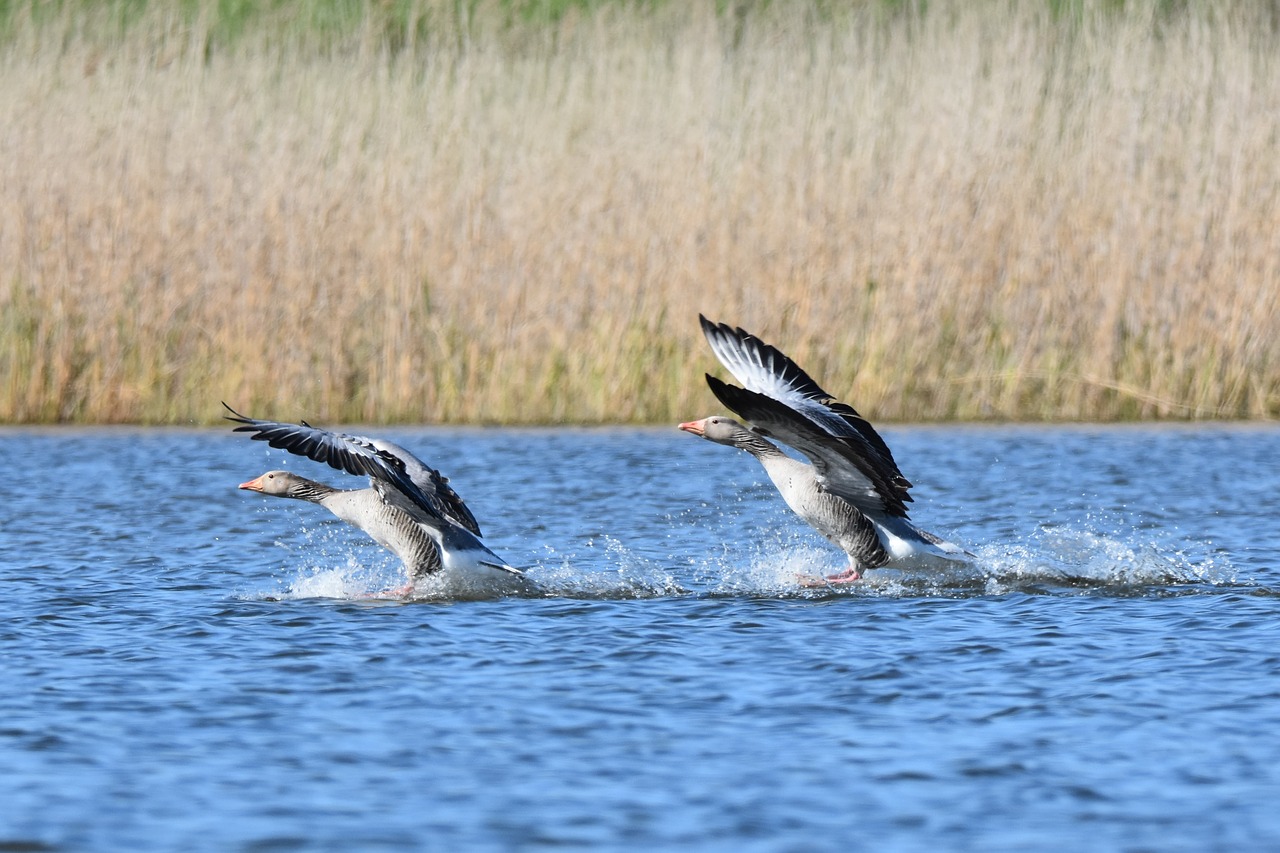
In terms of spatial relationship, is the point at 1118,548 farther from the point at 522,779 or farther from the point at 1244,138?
the point at 1244,138

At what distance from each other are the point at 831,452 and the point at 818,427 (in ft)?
2.15

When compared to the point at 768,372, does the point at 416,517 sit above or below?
below

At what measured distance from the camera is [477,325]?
15281mm

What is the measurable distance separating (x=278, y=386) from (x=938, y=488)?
509 centimetres

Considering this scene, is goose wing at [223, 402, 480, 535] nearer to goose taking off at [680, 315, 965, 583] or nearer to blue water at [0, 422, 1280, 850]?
blue water at [0, 422, 1280, 850]

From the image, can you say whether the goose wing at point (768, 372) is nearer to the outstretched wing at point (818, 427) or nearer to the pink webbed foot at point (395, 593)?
the outstretched wing at point (818, 427)

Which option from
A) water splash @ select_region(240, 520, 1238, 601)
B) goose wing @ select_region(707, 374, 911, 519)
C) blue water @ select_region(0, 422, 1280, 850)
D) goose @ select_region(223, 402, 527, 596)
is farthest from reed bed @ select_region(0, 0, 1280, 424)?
goose wing @ select_region(707, 374, 911, 519)

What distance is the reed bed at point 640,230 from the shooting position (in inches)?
588

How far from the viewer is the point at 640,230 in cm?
1491

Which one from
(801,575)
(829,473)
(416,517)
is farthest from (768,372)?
(416,517)

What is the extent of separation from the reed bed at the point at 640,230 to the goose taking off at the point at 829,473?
5083 mm

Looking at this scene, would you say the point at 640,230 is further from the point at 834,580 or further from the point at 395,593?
the point at 395,593

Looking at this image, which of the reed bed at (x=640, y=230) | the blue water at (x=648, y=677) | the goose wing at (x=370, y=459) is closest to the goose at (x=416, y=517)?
the goose wing at (x=370, y=459)

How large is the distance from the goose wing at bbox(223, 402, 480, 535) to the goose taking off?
4.07ft
